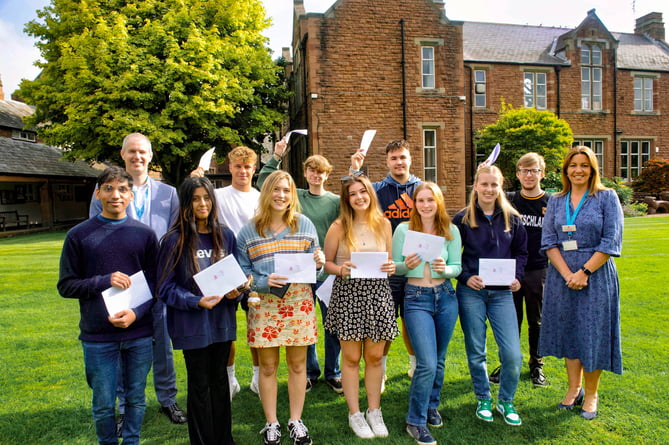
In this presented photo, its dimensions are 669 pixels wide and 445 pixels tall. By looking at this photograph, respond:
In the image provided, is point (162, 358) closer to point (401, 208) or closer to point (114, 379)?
point (114, 379)

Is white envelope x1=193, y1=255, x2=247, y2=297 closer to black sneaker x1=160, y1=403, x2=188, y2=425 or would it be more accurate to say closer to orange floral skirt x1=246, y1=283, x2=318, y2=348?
orange floral skirt x1=246, y1=283, x2=318, y2=348

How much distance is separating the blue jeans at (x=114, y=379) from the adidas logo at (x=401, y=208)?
94.4 inches

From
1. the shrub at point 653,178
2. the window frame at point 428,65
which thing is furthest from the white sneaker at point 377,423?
the shrub at point 653,178

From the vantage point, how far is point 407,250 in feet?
11.1

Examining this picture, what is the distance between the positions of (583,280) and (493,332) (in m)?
0.84

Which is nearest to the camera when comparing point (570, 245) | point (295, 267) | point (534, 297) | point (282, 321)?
point (295, 267)

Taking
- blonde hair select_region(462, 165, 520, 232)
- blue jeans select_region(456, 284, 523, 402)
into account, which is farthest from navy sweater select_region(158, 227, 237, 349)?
blonde hair select_region(462, 165, 520, 232)

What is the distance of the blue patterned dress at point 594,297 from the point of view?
3.56 meters

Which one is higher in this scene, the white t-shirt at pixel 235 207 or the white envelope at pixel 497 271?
the white t-shirt at pixel 235 207

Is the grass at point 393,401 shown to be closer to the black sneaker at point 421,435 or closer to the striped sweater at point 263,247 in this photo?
the black sneaker at point 421,435

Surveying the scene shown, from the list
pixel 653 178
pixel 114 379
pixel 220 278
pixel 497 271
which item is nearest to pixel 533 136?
pixel 653 178

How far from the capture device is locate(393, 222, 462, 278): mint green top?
11.3 feet

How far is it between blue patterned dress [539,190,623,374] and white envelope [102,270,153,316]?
10.8 feet

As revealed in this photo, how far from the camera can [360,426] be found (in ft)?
11.2
